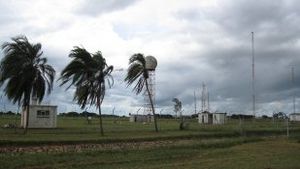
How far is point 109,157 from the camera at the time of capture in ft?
79.7

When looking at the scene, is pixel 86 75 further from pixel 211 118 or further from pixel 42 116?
pixel 211 118

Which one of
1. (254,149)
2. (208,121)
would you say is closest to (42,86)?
(254,149)

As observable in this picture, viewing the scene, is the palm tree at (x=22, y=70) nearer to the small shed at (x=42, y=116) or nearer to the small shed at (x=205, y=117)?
the small shed at (x=42, y=116)

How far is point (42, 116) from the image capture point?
61000mm

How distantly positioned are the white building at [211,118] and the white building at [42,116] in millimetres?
39011

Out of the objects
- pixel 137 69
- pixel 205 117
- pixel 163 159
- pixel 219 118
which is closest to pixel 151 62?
pixel 137 69

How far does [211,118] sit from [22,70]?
56659 millimetres

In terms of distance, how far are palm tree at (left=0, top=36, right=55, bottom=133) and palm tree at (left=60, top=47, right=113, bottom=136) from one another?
2513 mm

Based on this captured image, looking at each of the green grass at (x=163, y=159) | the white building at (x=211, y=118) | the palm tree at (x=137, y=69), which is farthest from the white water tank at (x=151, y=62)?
the white building at (x=211, y=118)

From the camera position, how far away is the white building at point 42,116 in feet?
198

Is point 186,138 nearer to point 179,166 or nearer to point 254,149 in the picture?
point 254,149

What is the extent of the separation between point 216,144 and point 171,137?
857 centimetres

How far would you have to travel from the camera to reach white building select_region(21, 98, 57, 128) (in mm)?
60250

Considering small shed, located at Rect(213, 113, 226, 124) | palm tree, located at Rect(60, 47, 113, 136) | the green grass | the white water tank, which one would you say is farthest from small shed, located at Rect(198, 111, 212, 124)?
the green grass
